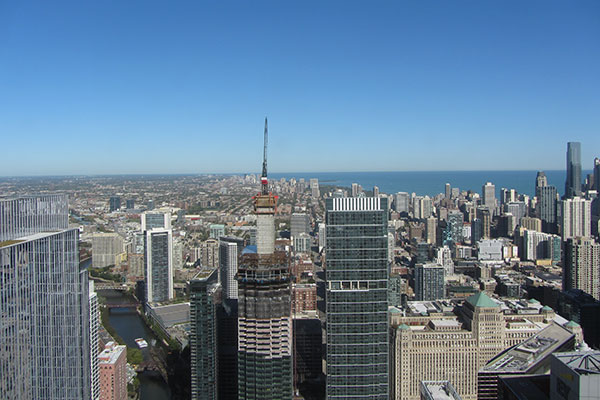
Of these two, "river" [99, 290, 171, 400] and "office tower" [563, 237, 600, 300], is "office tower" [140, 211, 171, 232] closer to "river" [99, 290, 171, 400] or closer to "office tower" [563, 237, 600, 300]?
"river" [99, 290, 171, 400]

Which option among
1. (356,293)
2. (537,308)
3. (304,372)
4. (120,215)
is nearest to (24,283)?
(356,293)

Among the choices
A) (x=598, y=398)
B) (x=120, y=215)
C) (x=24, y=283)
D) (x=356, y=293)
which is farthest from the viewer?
(x=120, y=215)

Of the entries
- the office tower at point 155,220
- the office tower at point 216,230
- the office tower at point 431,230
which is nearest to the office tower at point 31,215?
the office tower at point 216,230

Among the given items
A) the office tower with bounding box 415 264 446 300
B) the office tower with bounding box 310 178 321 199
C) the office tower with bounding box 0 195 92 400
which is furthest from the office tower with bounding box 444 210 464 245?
the office tower with bounding box 0 195 92 400

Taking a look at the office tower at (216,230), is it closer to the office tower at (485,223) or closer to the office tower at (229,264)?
the office tower at (229,264)

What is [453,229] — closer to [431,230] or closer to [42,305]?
[431,230]

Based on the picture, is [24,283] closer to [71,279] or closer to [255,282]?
[71,279]
